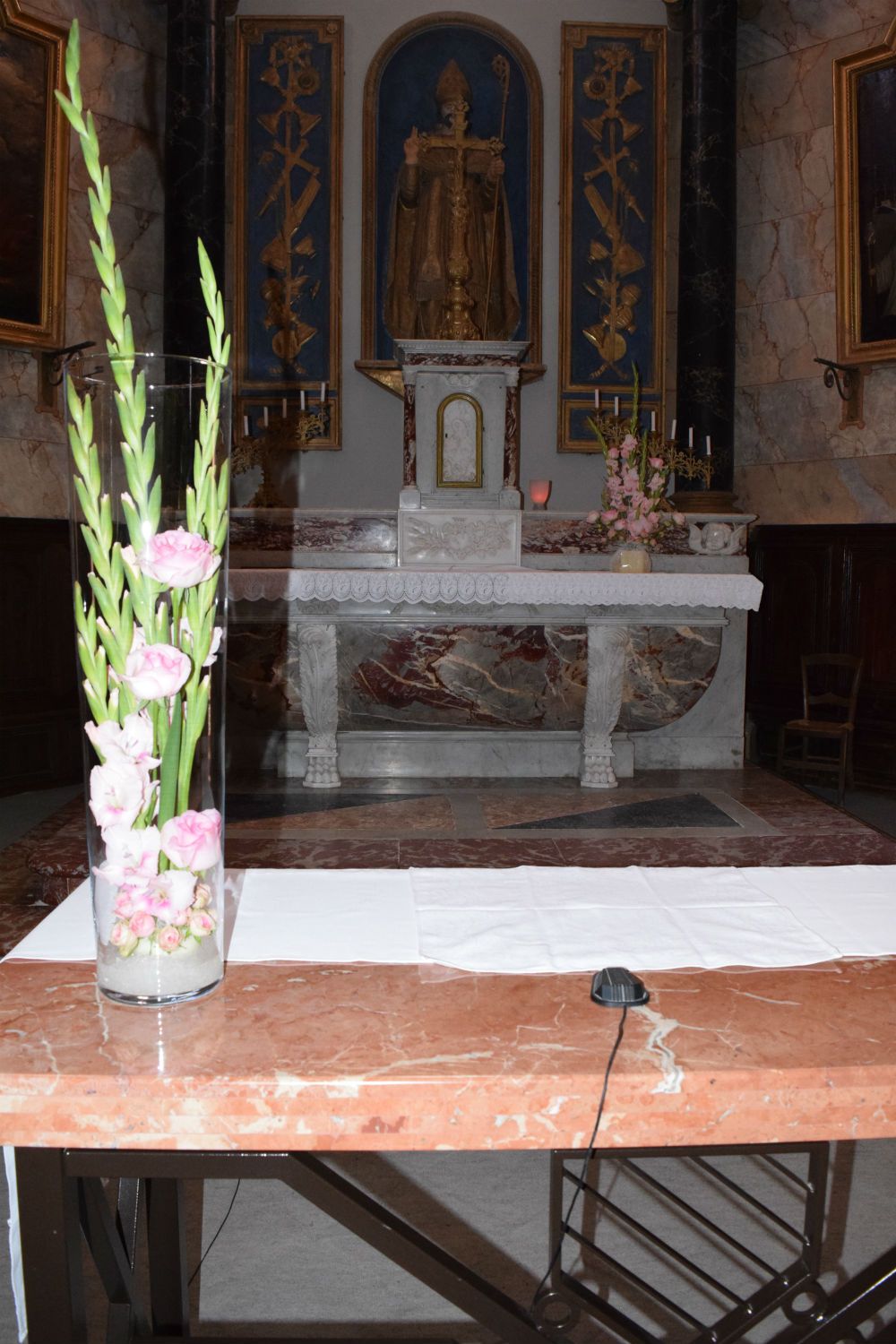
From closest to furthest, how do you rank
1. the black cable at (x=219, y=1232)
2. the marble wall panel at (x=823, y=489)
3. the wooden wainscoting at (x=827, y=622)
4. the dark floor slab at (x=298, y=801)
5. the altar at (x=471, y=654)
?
the black cable at (x=219, y=1232)
the dark floor slab at (x=298, y=801)
the altar at (x=471, y=654)
the wooden wainscoting at (x=827, y=622)
the marble wall panel at (x=823, y=489)

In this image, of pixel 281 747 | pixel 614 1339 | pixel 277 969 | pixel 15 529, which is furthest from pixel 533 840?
pixel 15 529

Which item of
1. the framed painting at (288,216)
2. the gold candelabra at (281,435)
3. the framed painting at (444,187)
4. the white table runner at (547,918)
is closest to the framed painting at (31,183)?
the gold candelabra at (281,435)

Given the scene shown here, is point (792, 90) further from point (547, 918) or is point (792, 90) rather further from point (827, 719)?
point (547, 918)

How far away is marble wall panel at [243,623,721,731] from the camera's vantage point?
6.10 m

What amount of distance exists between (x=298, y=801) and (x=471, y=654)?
3.85 ft

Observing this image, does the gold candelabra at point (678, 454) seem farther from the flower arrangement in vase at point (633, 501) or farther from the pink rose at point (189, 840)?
the pink rose at point (189, 840)

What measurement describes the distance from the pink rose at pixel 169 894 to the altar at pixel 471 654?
4613 mm

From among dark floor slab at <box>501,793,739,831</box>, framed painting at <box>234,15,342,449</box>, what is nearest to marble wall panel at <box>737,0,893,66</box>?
framed painting at <box>234,15,342,449</box>

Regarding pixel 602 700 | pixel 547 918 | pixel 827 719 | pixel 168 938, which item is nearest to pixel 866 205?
pixel 827 719

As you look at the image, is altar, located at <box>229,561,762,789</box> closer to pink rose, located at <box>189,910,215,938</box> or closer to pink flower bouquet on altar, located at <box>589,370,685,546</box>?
pink flower bouquet on altar, located at <box>589,370,685,546</box>

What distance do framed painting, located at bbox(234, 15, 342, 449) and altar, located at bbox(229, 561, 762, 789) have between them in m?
3.47

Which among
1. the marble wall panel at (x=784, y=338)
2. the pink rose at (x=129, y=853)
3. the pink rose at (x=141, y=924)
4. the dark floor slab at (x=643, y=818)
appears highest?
the marble wall panel at (x=784, y=338)

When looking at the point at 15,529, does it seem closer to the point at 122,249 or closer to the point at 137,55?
the point at 122,249

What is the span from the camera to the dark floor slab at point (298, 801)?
5461 mm
